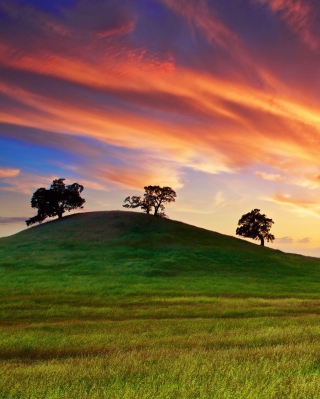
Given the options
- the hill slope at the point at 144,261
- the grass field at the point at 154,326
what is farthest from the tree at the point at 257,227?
the grass field at the point at 154,326

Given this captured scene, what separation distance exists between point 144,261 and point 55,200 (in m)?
46.0

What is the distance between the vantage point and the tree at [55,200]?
94000 mm

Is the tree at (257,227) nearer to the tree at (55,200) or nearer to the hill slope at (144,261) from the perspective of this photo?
the hill slope at (144,261)

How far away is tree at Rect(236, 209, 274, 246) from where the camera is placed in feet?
329

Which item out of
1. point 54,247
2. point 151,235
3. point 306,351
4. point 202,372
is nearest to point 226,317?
point 306,351

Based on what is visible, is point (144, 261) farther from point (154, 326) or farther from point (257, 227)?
point (257, 227)

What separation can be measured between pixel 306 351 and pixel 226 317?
11.0 m

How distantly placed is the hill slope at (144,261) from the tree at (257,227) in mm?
12527

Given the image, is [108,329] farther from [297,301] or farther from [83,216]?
[83,216]

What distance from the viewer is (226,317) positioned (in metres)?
22.9

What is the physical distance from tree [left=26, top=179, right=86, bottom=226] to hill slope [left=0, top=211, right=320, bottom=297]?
2521 mm

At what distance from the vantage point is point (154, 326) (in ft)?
61.4

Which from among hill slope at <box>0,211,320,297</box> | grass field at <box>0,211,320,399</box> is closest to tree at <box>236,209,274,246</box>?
hill slope at <box>0,211,320,297</box>

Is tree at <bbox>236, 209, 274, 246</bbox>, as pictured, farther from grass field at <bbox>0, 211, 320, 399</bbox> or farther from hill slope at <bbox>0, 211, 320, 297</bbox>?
grass field at <bbox>0, 211, 320, 399</bbox>
